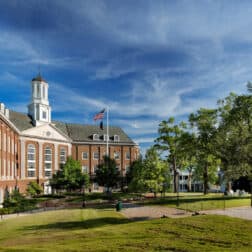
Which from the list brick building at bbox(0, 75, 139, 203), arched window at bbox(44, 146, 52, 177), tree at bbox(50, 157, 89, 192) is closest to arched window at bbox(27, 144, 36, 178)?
brick building at bbox(0, 75, 139, 203)

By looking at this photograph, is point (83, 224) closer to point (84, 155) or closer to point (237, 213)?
point (237, 213)

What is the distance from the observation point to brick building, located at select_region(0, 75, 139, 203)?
156 feet

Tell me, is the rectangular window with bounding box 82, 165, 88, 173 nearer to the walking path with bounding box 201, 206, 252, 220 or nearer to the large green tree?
the large green tree

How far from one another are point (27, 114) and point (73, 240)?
52592mm

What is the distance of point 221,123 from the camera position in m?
36.1

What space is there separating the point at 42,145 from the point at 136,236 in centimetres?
4862

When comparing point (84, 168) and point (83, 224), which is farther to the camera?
point (84, 168)

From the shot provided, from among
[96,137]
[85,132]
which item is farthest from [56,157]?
[96,137]

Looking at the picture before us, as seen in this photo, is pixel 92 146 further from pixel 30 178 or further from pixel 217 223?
pixel 217 223

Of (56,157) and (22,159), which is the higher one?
(56,157)

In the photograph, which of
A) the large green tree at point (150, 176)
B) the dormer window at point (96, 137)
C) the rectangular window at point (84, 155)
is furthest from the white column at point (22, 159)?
the large green tree at point (150, 176)

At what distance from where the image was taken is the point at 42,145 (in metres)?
61.1

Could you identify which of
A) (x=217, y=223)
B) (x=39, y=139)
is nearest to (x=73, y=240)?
(x=217, y=223)

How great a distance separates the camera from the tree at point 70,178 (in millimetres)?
51662
